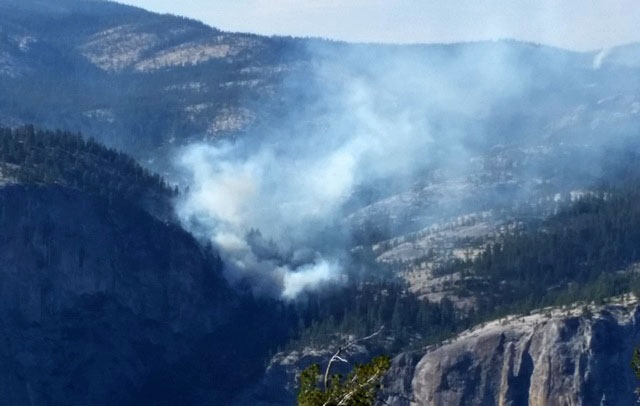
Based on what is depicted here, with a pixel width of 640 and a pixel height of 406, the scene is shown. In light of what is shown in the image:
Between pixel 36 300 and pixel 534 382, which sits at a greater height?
pixel 36 300

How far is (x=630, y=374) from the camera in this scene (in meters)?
187

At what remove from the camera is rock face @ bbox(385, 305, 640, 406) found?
186 metres

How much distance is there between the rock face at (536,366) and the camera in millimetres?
185875

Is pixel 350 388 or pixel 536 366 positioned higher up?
pixel 536 366

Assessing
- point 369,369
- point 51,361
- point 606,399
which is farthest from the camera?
point 51,361

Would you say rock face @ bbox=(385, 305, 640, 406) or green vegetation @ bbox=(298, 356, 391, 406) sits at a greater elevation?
rock face @ bbox=(385, 305, 640, 406)

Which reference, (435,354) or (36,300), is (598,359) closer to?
(435,354)

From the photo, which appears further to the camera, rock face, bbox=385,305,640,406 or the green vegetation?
rock face, bbox=385,305,640,406

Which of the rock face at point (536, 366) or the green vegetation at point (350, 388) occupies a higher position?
the rock face at point (536, 366)

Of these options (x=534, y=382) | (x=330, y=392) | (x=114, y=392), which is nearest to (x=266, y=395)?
(x=114, y=392)

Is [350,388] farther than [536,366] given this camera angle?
No

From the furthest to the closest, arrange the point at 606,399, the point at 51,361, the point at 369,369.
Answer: the point at 51,361 < the point at 606,399 < the point at 369,369

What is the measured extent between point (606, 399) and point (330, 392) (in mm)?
122481

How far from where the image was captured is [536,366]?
18838cm
